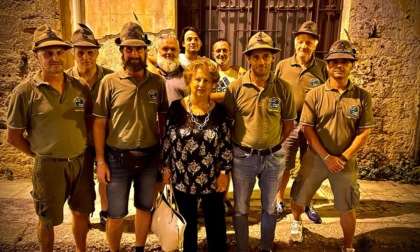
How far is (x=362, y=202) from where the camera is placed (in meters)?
4.45

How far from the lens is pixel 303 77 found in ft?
12.2

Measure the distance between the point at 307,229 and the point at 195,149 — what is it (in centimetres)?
182

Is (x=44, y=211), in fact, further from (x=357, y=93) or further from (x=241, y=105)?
(x=357, y=93)

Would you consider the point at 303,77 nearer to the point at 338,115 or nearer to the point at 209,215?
the point at 338,115

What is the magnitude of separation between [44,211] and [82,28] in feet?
6.13

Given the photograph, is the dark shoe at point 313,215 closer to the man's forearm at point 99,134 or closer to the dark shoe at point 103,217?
the dark shoe at point 103,217

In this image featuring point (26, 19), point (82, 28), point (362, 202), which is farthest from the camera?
point (26, 19)

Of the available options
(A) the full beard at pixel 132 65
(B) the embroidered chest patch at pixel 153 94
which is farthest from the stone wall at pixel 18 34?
(B) the embroidered chest patch at pixel 153 94

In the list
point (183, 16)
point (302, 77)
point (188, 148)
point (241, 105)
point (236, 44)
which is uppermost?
point (183, 16)

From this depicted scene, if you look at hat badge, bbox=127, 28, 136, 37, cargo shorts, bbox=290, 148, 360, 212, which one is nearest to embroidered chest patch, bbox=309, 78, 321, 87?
cargo shorts, bbox=290, 148, 360, 212

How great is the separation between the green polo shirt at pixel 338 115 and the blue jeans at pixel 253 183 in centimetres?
46

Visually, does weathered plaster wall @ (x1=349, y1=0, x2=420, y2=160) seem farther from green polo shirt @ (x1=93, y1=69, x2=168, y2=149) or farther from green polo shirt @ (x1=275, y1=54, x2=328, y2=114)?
green polo shirt @ (x1=93, y1=69, x2=168, y2=149)

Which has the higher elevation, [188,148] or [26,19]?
[26,19]

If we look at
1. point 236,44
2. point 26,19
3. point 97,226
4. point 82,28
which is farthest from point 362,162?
point 26,19
